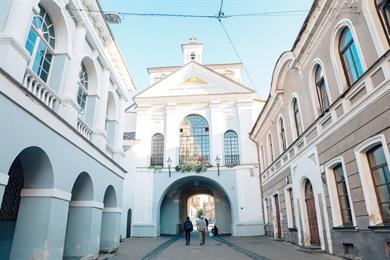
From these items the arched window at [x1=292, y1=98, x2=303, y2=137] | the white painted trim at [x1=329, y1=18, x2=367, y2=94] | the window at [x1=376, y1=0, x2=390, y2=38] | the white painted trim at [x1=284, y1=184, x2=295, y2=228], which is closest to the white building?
the white painted trim at [x1=284, y1=184, x2=295, y2=228]

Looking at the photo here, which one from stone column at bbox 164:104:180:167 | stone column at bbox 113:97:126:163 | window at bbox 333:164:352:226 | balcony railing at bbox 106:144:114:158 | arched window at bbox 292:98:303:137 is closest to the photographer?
window at bbox 333:164:352:226

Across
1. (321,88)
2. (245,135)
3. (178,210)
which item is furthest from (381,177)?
(178,210)

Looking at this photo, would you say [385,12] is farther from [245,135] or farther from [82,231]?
[245,135]

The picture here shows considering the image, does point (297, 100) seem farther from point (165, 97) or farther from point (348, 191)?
point (165, 97)

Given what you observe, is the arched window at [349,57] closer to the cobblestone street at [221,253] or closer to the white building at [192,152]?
the cobblestone street at [221,253]

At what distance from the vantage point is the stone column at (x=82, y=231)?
27.8 feet

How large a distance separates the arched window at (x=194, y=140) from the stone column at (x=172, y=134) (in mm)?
557

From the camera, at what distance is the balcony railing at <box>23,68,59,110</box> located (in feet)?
19.8

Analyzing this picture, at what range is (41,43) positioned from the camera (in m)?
7.27

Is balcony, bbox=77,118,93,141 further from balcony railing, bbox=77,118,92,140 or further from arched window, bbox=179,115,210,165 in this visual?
arched window, bbox=179,115,210,165

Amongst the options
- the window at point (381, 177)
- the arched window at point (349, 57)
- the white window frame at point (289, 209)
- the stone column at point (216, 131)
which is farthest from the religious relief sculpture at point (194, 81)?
the window at point (381, 177)

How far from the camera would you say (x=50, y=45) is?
25.4 ft

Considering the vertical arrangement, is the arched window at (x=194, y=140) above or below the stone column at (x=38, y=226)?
above

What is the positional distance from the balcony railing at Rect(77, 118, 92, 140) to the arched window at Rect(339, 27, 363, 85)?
27.5 feet
